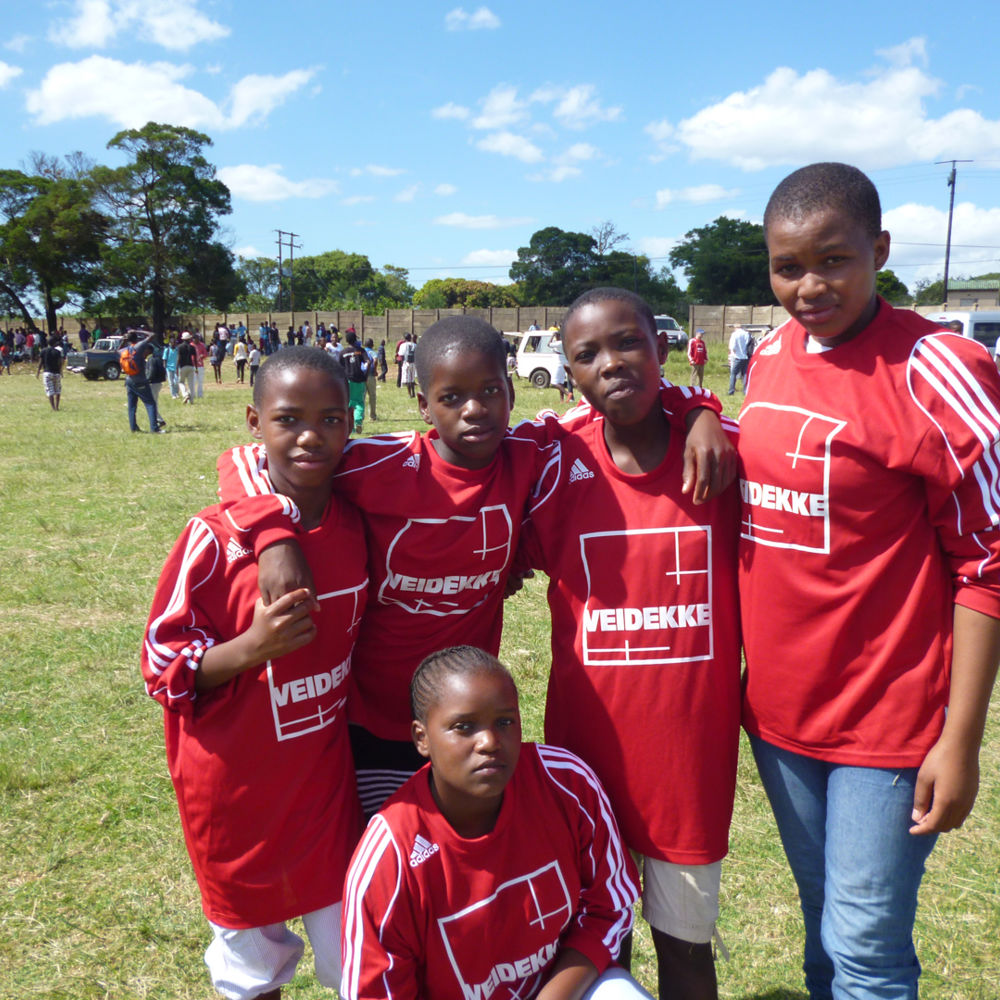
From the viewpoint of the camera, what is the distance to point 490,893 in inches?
72.9

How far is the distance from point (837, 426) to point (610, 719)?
2.86 ft

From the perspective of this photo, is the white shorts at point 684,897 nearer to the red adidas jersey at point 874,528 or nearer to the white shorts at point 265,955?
the red adidas jersey at point 874,528

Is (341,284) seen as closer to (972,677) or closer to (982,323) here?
(982,323)

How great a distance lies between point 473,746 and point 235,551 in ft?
2.34

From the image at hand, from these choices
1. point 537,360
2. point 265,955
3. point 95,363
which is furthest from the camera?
point 95,363

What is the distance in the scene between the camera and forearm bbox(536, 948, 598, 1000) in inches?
73.4

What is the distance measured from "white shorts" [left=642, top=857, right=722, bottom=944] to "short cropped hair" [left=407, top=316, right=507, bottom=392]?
1.32 m

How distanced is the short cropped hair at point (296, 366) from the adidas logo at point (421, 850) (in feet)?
3.62

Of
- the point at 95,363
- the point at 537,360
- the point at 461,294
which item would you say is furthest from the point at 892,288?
the point at 95,363

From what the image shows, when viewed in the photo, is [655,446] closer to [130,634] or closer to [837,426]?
[837,426]

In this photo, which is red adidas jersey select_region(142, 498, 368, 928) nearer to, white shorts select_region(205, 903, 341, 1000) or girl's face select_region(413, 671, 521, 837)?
white shorts select_region(205, 903, 341, 1000)

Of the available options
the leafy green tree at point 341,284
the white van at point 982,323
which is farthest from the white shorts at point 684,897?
the leafy green tree at point 341,284

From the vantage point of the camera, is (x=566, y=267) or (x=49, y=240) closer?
A: (x=49, y=240)

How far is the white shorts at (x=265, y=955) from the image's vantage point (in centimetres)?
204
